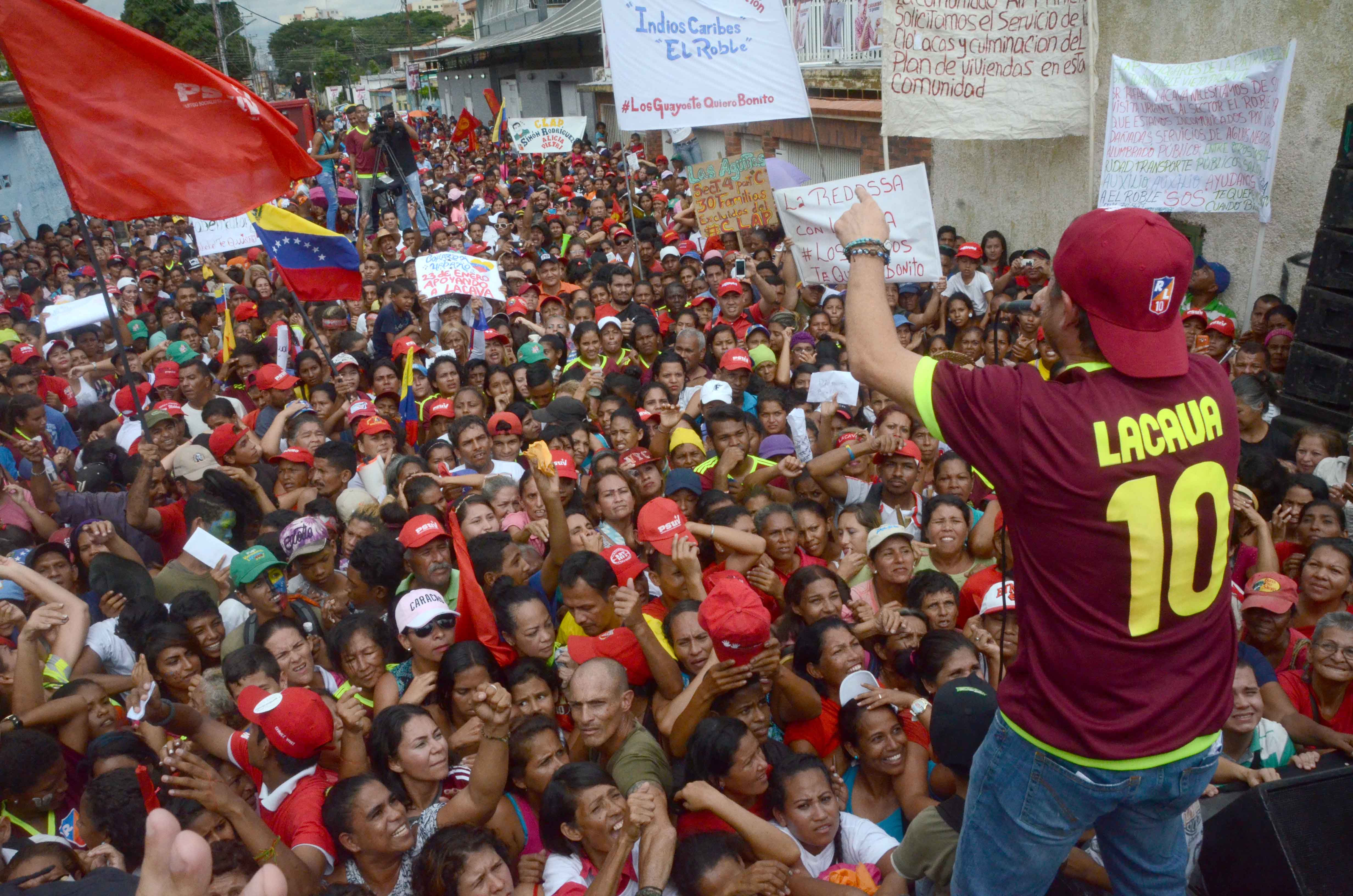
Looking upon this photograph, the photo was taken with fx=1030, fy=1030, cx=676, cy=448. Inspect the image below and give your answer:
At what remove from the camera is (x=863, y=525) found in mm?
5262

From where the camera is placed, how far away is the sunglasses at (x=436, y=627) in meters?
4.38

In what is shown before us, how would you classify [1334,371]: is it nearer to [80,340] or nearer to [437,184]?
[80,340]

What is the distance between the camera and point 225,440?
Result: 21.7ft

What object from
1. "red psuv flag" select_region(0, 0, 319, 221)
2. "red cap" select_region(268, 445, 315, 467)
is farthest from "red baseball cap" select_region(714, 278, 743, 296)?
"red cap" select_region(268, 445, 315, 467)

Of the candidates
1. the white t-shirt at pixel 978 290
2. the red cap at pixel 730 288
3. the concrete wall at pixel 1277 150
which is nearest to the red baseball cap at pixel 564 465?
the red cap at pixel 730 288

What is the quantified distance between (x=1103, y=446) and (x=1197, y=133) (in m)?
6.96

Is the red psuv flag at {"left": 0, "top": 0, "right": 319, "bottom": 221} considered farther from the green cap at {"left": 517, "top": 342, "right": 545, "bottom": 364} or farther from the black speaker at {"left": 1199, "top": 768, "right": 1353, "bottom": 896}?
the black speaker at {"left": 1199, "top": 768, "right": 1353, "bottom": 896}

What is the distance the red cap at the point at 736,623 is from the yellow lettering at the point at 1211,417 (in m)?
1.96

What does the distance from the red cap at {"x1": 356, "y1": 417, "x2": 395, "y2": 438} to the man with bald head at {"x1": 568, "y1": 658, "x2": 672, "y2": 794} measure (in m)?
3.58

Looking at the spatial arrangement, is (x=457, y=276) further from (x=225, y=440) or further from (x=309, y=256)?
(x=225, y=440)

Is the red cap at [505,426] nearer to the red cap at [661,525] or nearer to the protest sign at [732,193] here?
the red cap at [661,525]

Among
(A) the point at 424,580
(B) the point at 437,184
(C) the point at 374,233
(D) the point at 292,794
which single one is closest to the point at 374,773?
(D) the point at 292,794

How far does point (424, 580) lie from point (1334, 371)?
5.53m

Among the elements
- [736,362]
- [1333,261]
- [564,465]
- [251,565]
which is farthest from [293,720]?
[1333,261]
